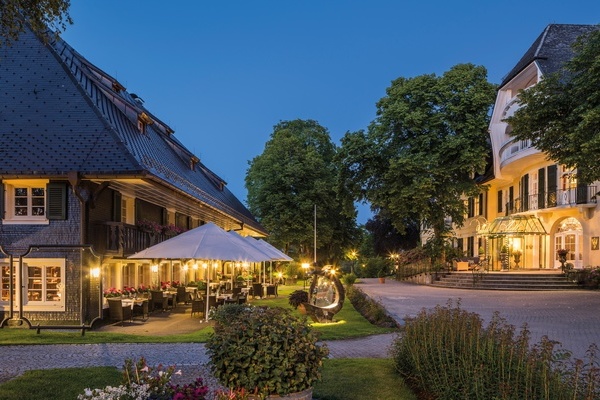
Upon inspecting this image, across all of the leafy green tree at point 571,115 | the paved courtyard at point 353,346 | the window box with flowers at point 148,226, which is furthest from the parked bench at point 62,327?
the leafy green tree at point 571,115

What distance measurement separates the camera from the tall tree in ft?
115

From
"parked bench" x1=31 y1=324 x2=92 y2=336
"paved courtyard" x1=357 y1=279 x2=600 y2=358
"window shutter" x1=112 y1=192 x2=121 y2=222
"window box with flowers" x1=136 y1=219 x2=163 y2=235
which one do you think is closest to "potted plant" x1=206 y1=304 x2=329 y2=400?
"paved courtyard" x1=357 y1=279 x2=600 y2=358

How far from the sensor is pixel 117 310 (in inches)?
699

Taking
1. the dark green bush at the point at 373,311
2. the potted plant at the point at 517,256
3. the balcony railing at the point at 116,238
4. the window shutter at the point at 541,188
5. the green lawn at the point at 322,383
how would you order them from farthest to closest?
the potted plant at the point at 517,256 < the window shutter at the point at 541,188 < the balcony railing at the point at 116,238 < the dark green bush at the point at 373,311 < the green lawn at the point at 322,383

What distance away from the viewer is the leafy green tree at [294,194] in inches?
1834

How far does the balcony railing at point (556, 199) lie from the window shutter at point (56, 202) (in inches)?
873

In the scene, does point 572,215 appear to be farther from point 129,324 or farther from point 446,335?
point 446,335

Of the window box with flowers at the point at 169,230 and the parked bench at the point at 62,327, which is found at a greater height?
the window box with flowers at the point at 169,230

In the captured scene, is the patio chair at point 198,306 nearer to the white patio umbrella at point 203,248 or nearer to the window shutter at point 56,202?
the white patio umbrella at point 203,248

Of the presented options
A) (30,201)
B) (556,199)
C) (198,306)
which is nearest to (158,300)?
(198,306)

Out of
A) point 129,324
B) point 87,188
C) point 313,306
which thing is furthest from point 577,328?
point 87,188

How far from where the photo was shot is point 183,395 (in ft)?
19.2

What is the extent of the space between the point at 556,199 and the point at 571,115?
17.5 m

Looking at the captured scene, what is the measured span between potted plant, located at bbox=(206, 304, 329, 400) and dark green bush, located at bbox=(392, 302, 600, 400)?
167cm
